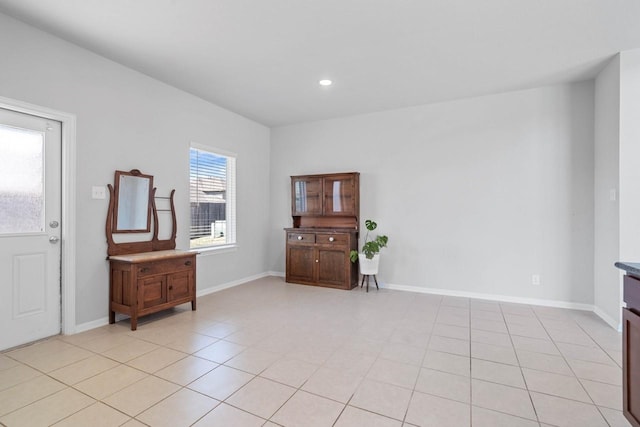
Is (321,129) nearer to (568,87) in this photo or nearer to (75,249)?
(568,87)

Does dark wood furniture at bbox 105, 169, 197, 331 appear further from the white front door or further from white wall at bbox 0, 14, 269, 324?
the white front door

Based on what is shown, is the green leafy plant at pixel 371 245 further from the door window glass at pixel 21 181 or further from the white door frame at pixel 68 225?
the door window glass at pixel 21 181

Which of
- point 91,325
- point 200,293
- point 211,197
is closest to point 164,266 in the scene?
point 91,325

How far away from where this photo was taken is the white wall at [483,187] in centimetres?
392

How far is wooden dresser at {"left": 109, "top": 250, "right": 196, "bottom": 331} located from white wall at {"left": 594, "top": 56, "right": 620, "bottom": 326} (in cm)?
457

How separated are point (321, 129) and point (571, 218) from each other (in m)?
3.77

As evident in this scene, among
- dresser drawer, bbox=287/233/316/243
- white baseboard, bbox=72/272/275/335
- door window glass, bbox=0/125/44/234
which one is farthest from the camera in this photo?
dresser drawer, bbox=287/233/316/243

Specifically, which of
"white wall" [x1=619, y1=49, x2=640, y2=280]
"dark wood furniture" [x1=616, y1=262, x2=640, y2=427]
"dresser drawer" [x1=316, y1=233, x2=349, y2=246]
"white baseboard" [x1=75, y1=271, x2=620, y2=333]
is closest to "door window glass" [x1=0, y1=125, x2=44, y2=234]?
"white baseboard" [x1=75, y1=271, x2=620, y2=333]

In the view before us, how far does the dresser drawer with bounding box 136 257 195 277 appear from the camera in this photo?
3242 millimetres

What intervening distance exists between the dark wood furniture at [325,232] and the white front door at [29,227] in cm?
304

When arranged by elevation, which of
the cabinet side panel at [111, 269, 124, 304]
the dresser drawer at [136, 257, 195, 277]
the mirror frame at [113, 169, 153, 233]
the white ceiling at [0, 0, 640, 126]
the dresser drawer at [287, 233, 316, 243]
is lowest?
the cabinet side panel at [111, 269, 124, 304]

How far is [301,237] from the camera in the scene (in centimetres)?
518

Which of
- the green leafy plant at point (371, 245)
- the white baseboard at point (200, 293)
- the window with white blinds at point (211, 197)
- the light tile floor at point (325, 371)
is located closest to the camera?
the light tile floor at point (325, 371)

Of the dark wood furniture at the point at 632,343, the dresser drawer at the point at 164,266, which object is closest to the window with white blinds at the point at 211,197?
the dresser drawer at the point at 164,266
